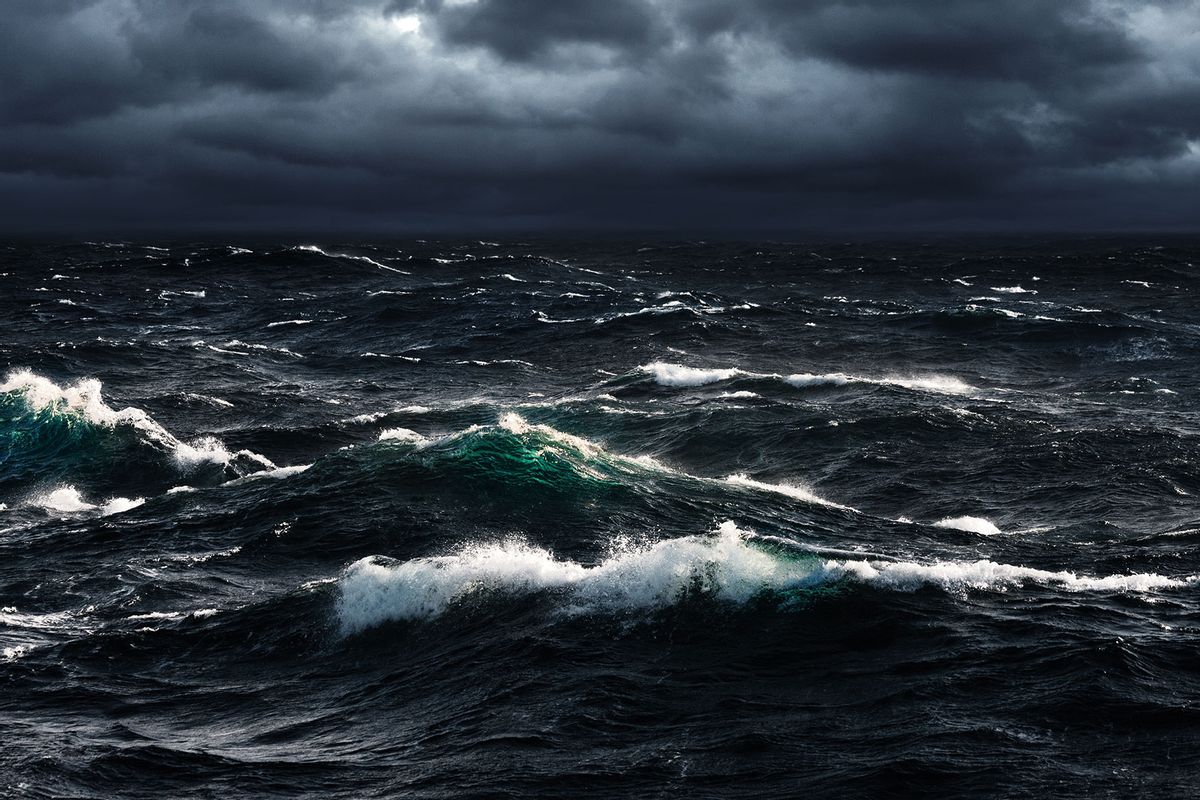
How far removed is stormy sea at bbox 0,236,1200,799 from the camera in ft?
59.9

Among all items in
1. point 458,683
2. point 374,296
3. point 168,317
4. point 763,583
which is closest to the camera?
point 458,683

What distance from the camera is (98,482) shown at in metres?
40.5

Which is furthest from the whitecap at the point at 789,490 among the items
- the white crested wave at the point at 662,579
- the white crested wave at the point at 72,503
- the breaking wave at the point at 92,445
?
the white crested wave at the point at 72,503

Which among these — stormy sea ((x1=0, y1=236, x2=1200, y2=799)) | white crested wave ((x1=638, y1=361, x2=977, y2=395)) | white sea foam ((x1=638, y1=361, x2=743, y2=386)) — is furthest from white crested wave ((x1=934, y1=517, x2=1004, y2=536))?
white sea foam ((x1=638, y1=361, x2=743, y2=386))

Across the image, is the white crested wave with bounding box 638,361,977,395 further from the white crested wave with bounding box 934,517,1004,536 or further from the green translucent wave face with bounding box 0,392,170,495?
the green translucent wave face with bounding box 0,392,170,495

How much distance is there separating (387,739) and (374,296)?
301ft

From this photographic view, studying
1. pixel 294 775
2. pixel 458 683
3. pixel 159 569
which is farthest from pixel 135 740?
pixel 159 569

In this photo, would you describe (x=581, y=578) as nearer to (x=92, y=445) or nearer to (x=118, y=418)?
(x=92, y=445)

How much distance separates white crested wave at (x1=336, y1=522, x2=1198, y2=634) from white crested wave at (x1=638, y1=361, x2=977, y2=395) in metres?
32.2

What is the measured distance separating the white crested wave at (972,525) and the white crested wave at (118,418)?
24.8 metres

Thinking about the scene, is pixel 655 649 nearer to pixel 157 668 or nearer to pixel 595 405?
pixel 157 668

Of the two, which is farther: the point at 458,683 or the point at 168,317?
the point at 168,317

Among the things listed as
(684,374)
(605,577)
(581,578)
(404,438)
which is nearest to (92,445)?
(404,438)

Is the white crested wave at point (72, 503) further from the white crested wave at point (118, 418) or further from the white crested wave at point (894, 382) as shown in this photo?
the white crested wave at point (894, 382)
